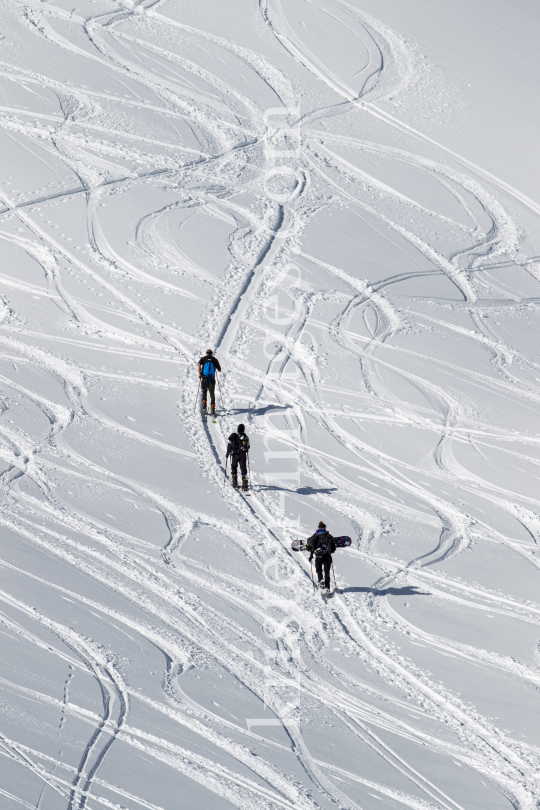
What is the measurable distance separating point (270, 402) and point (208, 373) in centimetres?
183

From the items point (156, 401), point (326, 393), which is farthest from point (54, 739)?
point (326, 393)

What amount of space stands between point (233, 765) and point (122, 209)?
16228 millimetres

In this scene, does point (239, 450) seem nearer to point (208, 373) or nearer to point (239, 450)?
point (239, 450)

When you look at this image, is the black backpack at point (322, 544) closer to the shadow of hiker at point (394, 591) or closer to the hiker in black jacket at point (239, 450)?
the shadow of hiker at point (394, 591)

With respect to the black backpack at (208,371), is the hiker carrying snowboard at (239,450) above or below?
below

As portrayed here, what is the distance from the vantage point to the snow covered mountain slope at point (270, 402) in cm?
798

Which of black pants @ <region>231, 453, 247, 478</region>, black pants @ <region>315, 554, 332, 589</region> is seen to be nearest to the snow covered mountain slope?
black pants @ <region>315, 554, 332, 589</region>

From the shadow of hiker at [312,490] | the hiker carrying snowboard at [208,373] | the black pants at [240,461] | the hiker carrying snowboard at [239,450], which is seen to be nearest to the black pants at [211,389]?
the hiker carrying snowboard at [208,373]

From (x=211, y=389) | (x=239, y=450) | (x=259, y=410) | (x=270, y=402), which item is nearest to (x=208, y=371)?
(x=211, y=389)

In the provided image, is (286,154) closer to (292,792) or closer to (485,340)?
(485,340)

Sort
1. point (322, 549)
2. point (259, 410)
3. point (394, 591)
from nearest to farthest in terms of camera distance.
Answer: point (322, 549), point (394, 591), point (259, 410)

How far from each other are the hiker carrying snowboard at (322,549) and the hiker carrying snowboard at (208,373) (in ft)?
15.7

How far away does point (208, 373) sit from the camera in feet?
48.4

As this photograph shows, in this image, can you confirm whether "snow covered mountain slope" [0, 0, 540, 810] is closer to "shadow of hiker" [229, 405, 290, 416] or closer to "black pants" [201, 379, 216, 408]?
"shadow of hiker" [229, 405, 290, 416]
